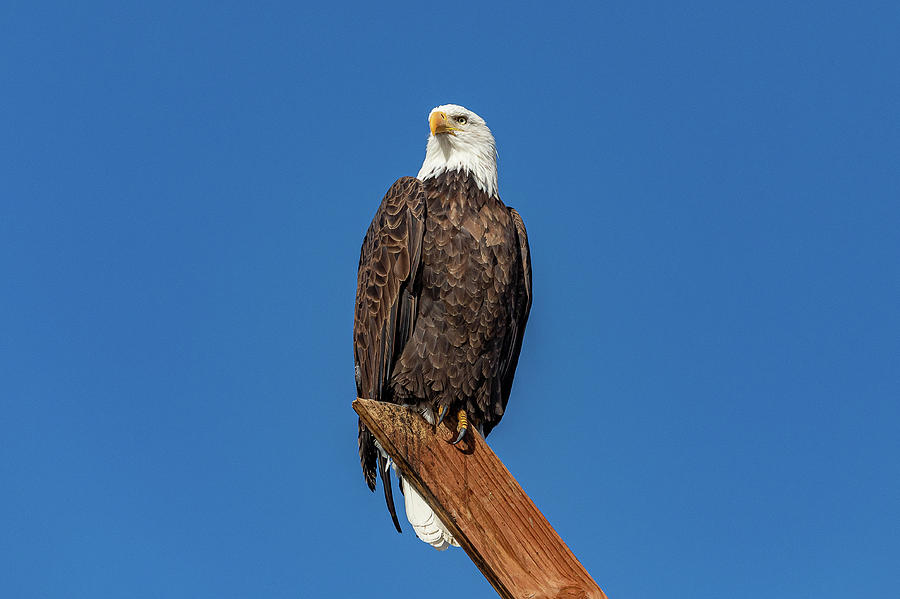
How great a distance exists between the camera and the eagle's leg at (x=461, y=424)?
11.4ft

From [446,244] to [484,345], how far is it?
1.78 ft

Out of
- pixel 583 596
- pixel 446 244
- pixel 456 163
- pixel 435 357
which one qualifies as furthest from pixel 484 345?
pixel 583 596

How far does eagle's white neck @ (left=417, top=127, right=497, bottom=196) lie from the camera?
15.2 feet

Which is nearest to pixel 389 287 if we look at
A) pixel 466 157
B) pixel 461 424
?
pixel 461 424

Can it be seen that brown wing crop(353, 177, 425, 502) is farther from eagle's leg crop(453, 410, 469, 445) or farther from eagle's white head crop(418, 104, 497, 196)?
eagle's leg crop(453, 410, 469, 445)

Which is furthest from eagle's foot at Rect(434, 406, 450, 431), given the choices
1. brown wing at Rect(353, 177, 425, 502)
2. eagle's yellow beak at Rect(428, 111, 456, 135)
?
eagle's yellow beak at Rect(428, 111, 456, 135)

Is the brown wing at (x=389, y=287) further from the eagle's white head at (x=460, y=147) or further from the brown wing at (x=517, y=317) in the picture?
the brown wing at (x=517, y=317)

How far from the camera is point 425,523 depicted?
13.2 feet

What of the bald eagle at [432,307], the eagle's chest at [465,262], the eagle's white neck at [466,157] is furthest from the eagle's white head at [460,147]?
the eagle's chest at [465,262]

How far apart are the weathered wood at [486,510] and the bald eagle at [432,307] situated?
2.88ft

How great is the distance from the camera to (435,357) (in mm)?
4191

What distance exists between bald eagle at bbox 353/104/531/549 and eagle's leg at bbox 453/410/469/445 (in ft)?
0.10

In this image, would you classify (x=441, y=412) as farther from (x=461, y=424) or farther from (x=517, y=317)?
(x=517, y=317)

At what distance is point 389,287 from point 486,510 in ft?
5.01
